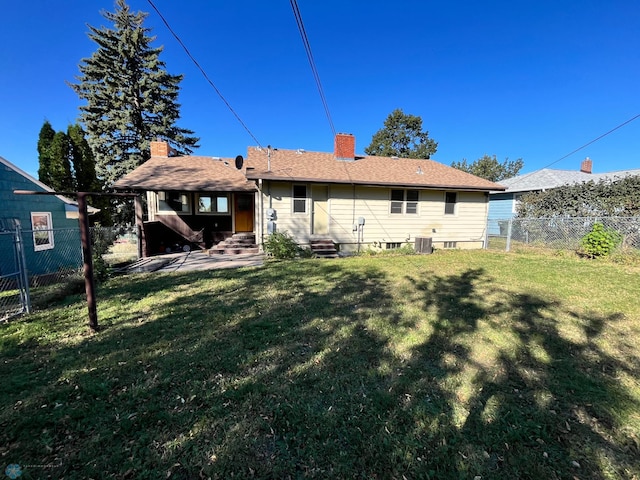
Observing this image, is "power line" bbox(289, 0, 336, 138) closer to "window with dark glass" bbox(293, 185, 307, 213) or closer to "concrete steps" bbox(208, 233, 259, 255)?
"window with dark glass" bbox(293, 185, 307, 213)

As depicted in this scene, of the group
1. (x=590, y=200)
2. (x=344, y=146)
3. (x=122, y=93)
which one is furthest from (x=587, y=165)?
(x=122, y=93)

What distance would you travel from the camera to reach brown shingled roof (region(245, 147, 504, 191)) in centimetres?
1049

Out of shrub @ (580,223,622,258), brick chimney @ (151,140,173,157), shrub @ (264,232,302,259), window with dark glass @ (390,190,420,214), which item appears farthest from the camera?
brick chimney @ (151,140,173,157)

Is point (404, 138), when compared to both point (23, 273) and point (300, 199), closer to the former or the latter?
point (300, 199)

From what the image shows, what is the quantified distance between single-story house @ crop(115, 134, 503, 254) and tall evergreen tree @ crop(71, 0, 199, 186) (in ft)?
35.7

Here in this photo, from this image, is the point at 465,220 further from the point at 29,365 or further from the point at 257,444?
the point at 29,365

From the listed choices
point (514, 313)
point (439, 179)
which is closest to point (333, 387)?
point (514, 313)

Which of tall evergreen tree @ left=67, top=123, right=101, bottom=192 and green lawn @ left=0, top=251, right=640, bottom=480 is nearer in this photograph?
green lawn @ left=0, top=251, right=640, bottom=480

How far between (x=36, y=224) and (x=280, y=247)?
26.8ft

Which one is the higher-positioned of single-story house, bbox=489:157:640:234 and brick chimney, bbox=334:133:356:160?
brick chimney, bbox=334:133:356:160

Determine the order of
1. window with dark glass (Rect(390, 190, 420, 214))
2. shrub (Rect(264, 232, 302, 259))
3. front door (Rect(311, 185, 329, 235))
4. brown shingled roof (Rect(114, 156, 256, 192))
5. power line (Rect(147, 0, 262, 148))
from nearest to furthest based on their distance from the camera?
power line (Rect(147, 0, 262, 148)) < shrub (Rect(264, 232, 302, 259)) < brown shingled roof (Rect(114, 156, 256, 192)) < front door (Rect(311, 185, 329, 235)) < window with dark glass (Rect(390, 190, 420, 214))

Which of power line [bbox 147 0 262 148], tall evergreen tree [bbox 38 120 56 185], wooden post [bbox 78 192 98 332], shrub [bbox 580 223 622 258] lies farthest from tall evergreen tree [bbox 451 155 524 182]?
wooden post [bbox 78 192 98 332]

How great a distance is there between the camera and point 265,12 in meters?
7.99

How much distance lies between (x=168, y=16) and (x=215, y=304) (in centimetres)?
585
